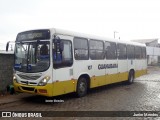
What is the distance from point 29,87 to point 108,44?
600 cm

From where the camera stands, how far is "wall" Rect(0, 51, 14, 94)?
12.6 meters

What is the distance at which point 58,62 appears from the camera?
10242 millimetres

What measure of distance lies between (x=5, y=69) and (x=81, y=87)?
13.3ft

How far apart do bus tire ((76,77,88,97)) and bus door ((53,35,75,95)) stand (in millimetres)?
560

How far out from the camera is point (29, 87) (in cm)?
1024

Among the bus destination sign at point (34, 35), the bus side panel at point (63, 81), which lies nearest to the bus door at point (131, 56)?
the bus side panel at point (63, 81)

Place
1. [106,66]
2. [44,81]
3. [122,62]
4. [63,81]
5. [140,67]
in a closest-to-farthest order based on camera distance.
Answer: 1. [44,81]
2. [63,81]
3. [106,66]
4. [122,62]
5. [140,67]

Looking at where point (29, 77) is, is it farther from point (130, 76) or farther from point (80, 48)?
point (130, 76)

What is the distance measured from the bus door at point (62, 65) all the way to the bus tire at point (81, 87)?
560mm

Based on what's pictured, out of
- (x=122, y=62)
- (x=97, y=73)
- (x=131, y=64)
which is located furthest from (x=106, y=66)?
(x=131, y=64)

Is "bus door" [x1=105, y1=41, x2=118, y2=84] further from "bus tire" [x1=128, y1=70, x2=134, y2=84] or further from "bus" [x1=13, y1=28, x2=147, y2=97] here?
"bus tire" [x1=128, y1=70, x2=134, y2=84]

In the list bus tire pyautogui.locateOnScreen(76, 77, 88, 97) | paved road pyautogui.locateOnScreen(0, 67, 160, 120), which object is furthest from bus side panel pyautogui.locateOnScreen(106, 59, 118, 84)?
paved road pyautogui.locateOnScreen(0, 67, 160, 120)

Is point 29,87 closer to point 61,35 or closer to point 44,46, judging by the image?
point 44,46

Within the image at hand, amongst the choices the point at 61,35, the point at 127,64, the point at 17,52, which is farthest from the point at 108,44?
the point at 17,52
